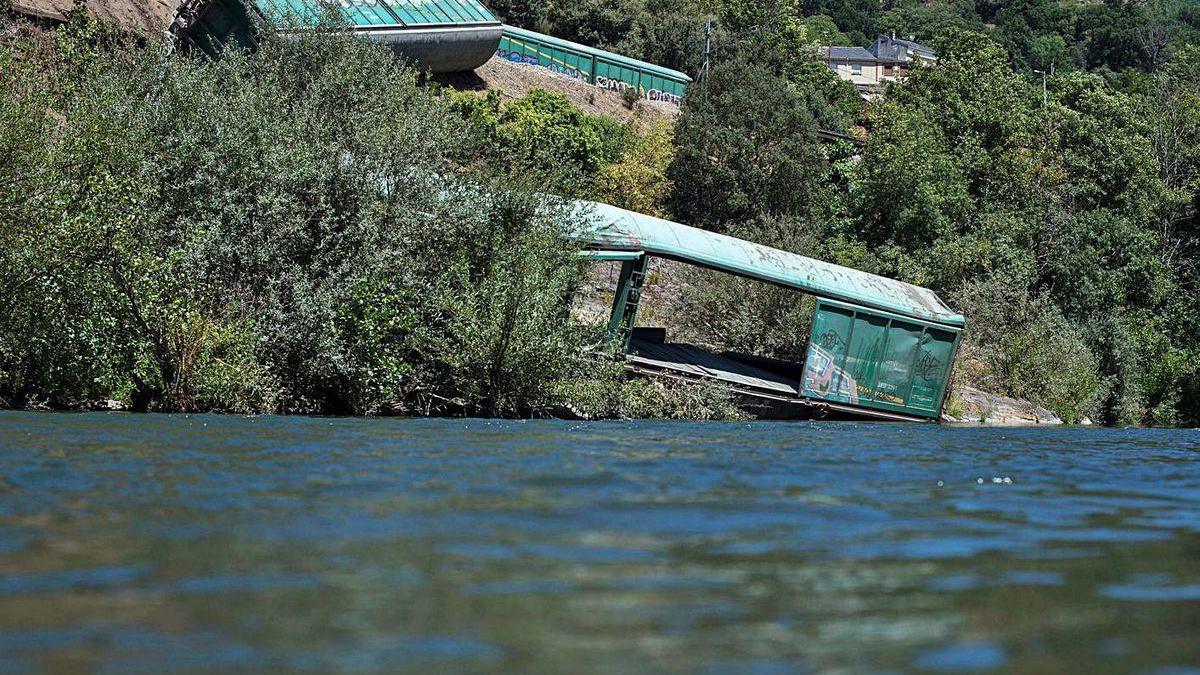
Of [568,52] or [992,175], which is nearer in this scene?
[992,175]

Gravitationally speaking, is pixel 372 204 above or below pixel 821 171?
below

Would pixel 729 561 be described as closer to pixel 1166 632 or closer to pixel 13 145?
pixel 1166 632

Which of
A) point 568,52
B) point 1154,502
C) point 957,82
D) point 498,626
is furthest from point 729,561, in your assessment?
point 568,52

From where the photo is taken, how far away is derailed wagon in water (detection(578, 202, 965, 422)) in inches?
1055

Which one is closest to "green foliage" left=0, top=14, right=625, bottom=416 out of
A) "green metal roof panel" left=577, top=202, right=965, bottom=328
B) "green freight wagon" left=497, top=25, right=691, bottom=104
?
"green metal roof panel" left=577, top=202, right=965, bottom=328

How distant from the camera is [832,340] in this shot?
94.8 feet

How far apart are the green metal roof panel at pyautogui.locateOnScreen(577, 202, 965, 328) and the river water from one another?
14694 mm

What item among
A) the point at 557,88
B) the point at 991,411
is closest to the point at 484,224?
the point at 991,411

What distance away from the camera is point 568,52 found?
63750 mm

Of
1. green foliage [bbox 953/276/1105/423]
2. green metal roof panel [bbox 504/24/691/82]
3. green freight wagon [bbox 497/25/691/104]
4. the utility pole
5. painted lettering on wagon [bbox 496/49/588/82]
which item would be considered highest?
the utility pole

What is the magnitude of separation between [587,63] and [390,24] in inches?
762

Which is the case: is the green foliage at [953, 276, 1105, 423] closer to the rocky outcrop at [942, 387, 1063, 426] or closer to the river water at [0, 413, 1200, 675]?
the rocky outcrop at [942, 387, 1063, 426]

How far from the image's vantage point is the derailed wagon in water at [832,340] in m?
26.8

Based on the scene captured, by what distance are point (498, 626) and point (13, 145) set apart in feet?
54.4
